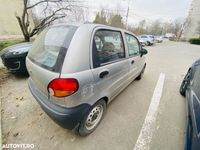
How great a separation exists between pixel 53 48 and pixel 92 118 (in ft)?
4.31

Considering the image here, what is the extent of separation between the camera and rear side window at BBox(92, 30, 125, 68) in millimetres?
1748

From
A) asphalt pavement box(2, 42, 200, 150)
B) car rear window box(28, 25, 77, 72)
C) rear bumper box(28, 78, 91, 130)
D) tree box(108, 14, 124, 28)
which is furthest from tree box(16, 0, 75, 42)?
tree box(108, 14, 124, 28)

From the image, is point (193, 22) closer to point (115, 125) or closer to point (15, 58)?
point (115, 125)

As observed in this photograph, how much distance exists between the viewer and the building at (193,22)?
33812 mm

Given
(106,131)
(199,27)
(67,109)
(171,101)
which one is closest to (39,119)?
(67,109)

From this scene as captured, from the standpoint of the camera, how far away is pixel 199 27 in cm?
3303

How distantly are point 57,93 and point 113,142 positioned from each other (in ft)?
3.98

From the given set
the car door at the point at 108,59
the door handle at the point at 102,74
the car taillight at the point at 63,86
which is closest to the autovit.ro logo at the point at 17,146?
the car taillight at the point at 63,86

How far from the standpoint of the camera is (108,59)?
6.61 ft

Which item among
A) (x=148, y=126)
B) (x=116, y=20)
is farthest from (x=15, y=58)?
(x=116, y=20)

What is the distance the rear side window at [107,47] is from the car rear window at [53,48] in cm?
39

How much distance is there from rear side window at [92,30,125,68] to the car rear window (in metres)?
0.39

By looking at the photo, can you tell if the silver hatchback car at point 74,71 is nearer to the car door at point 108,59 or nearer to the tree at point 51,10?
the car door at point 108,59

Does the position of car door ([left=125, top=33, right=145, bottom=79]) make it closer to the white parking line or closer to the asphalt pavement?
the asphalt pavement
